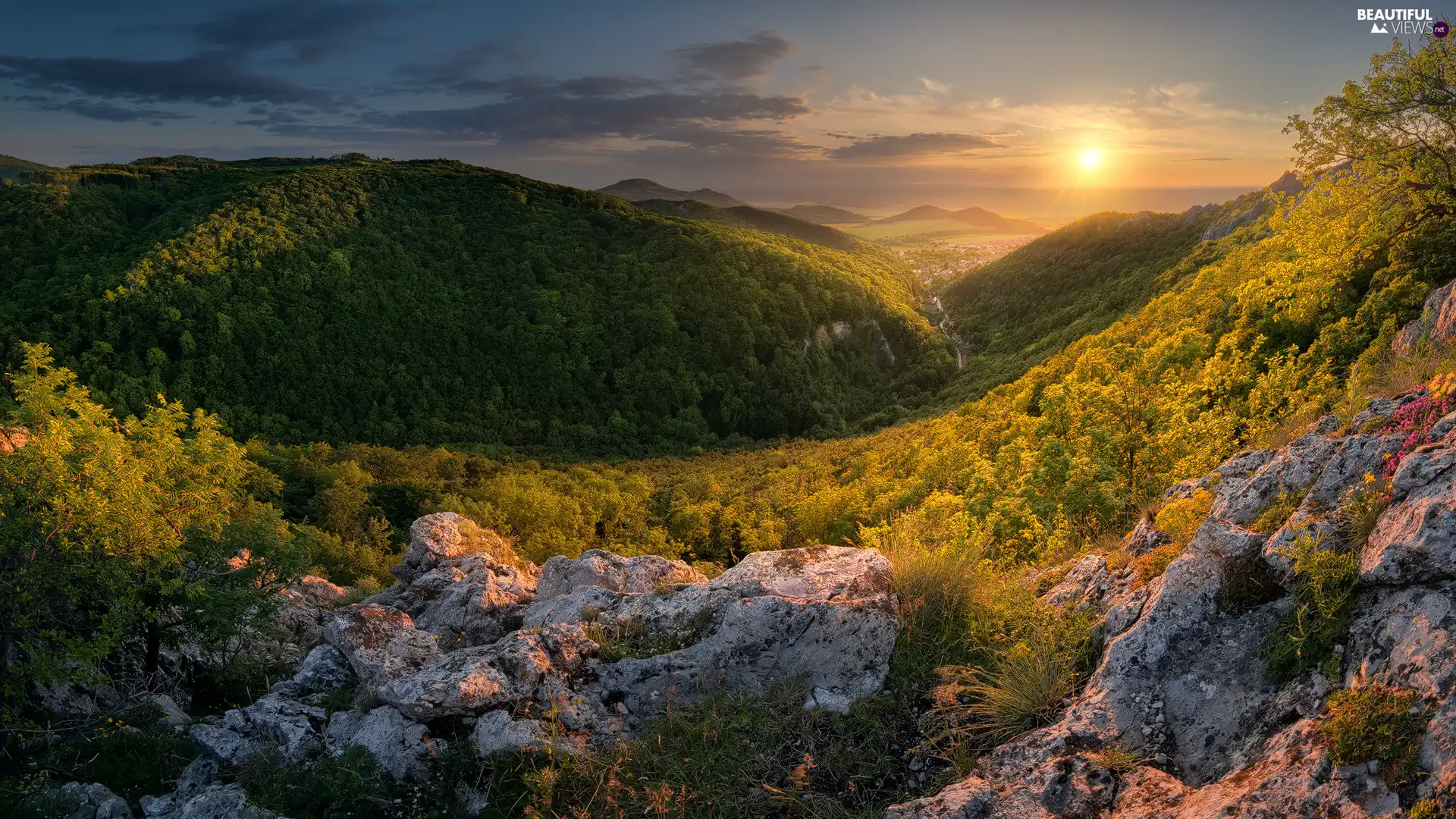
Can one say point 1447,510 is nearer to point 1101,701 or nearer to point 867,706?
point 1101,701

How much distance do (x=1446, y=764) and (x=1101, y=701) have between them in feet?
7.43

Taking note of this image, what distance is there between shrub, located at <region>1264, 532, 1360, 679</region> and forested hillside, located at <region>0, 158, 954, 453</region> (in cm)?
8065

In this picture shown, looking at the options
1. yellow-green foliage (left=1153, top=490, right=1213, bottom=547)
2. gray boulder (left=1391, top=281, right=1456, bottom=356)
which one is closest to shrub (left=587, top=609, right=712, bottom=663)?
yellow-green foliage (left=1153, top=490, right=1213, bottom=547)

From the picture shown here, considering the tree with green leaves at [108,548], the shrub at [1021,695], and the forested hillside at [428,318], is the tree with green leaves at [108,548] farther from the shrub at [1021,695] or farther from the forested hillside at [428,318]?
the forested hillside at [428,318]

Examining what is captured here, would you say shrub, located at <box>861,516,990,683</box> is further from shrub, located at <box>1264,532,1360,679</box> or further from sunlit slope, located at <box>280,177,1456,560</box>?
shrub, located at <box>1264,532,1360,679</box>

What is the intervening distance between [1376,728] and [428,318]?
105390 mm

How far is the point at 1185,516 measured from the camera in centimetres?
707

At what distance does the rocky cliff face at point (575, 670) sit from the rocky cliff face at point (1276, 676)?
2247mm

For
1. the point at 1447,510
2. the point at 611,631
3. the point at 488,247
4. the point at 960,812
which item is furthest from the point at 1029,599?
the point at 488,247

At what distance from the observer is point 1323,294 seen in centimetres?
1255

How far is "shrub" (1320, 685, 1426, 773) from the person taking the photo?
364cm

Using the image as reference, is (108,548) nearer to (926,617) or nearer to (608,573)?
(608,573)

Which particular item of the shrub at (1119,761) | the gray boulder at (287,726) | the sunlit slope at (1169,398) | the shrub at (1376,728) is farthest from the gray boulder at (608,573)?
the shrub at (1376,728)

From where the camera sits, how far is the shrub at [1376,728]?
12.0 ft
